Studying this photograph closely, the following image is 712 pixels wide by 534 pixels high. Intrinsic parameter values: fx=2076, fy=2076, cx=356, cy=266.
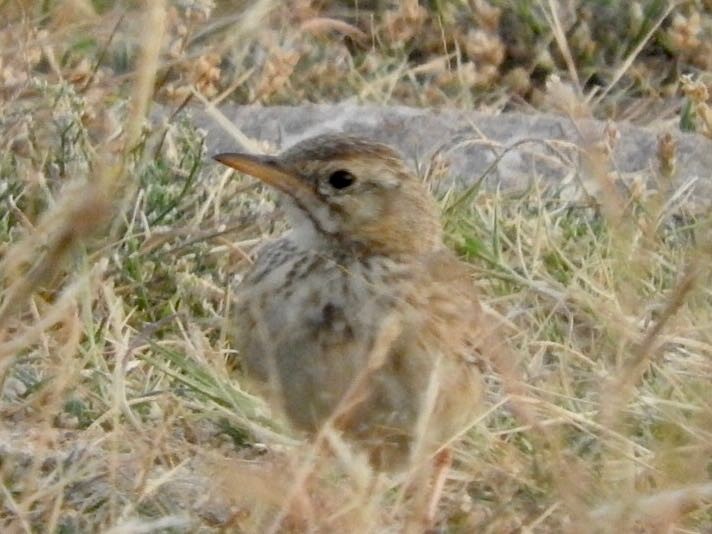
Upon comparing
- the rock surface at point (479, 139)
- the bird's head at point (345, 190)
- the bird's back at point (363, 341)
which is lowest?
the rock surface at point (479, 139)

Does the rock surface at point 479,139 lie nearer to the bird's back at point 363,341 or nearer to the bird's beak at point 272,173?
the bird's beak at point 272,173

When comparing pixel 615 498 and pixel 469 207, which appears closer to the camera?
pixel 615 498

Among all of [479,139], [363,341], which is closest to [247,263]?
[479,139]

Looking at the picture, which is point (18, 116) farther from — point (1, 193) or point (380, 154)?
point (380, 154)

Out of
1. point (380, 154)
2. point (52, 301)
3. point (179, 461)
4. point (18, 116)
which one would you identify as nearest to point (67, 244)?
point (179, 461)

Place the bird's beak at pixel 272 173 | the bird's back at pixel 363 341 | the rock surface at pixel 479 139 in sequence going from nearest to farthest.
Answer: the bird's back at pixel 363 341 < the bird's beak at pixel 272 173 < the rock surface at pixel 479 139

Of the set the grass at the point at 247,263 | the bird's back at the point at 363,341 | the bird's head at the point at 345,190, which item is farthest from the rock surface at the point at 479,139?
the bird's back at the point at 363,341
